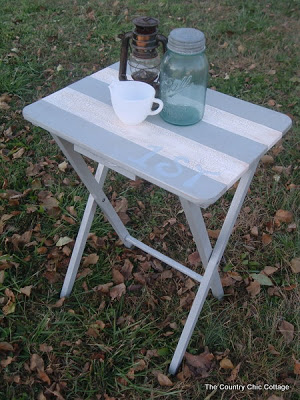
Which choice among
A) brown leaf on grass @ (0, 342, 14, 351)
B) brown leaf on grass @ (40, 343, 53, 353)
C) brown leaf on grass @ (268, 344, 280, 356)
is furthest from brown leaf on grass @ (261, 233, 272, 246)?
brown leaf on grass @ (0, 342, 14, 351)

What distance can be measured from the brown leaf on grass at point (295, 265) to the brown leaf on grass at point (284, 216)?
28 cm

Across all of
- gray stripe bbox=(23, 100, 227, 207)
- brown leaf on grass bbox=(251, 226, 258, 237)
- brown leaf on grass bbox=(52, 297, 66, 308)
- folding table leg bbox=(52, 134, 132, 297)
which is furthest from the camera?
brown leaf on grass bbox=(251, 226, 258, 237)

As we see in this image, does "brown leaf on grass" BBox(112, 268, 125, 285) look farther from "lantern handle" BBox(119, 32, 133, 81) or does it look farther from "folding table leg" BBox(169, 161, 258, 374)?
"lantern handle" BBox(119, 32, 133, 81)

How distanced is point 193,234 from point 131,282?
26.7 inches

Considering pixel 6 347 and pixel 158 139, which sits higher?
pixel 158 139

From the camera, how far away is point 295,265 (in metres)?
2.24

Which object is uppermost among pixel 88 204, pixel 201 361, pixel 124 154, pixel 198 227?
pixel 124 154

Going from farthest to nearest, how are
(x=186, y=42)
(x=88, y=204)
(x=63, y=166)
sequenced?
(x=63, y=166) < (x=88, y=204) < (x=186, y=42)

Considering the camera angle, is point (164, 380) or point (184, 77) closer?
point (184, 77)

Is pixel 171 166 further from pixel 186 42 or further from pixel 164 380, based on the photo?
pixel 164 380

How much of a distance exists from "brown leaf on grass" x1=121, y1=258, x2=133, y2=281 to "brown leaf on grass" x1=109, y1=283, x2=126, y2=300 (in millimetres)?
79

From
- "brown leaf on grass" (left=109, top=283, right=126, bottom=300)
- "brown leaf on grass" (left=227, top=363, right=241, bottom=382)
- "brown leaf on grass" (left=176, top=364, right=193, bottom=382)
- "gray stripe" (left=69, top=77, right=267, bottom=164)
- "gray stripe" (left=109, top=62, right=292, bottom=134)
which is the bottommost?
"brown leaf on grass" (left=109, top=283, right=126, bottom=300)

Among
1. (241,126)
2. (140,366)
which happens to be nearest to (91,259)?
(140,366)

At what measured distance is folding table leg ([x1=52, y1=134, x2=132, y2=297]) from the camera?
1744mm
